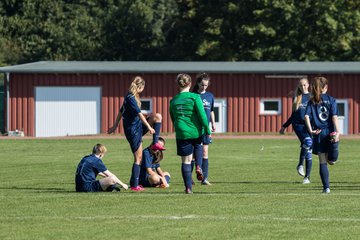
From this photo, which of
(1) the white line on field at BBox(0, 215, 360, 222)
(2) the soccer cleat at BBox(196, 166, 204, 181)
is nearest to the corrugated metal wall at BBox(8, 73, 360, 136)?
(2) the soccer cleat at BBox(196, 166, 204, 181)

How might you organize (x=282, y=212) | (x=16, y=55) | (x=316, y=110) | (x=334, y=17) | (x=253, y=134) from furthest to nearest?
(x=16, y=55) → (x=334, y=17) → (x=253, y=134) → (x=316, y=110) → (x=282, y=212)

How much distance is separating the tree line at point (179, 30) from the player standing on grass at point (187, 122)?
47838 millimetres

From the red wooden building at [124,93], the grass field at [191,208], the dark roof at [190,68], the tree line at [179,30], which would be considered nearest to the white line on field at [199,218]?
the grass field at [191,208]

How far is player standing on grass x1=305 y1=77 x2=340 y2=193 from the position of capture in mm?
16078

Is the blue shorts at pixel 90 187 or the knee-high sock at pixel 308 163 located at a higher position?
the knee-high sock at pixel 308 163

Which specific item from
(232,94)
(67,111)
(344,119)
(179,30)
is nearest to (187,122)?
(232,94)

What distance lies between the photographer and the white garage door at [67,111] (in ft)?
173

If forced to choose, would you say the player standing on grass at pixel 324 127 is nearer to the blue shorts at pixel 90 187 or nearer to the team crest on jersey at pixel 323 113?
the team crest on jersey at pixel 323 113

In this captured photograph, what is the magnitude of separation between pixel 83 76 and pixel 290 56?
16874 millimetres

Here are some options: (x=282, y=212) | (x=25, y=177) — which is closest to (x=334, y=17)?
(x=25, y=177)

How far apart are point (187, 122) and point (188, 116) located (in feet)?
0.29

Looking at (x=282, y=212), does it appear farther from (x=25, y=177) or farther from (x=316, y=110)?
(x=25, y=177)

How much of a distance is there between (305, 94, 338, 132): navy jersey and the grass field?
0.98m

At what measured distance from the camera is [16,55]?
228 feet
